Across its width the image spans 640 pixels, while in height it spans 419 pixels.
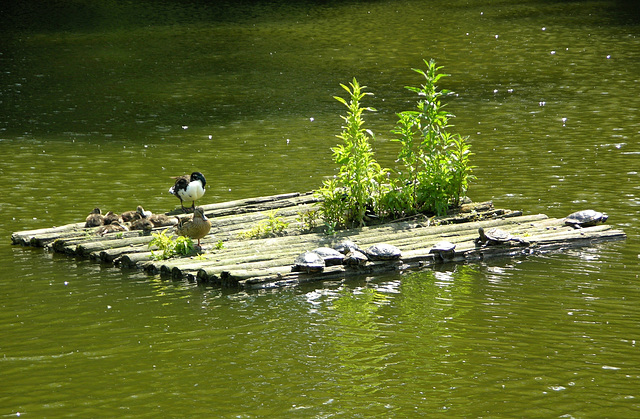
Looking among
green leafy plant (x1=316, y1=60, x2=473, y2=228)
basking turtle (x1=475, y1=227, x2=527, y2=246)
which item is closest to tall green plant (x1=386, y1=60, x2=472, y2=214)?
green leafy plant (x1=316, y1=60, x2=473, y2=228)

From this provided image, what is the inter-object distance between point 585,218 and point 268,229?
5.10 meters

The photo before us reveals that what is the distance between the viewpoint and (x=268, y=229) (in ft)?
41.7

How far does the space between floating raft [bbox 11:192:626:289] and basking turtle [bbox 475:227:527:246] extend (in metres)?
0.08

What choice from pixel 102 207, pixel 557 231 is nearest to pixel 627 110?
pixel 557 231

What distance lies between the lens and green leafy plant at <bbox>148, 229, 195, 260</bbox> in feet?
39.1

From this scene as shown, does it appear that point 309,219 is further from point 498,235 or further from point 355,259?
point 498,235

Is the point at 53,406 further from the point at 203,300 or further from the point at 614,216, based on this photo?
the point at 614,216

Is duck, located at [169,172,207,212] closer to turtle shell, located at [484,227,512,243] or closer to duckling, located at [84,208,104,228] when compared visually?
duckling, located at [84,208,104,228]

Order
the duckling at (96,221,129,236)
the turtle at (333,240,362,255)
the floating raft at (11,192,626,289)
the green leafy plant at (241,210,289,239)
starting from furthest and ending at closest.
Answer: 1. the duckling at (96,221,129,236)
2. the green leafy plant at (241,210,289,239)
3. the turtle at (333,240,362,255)
4. the floating raft at (11,192,626,289)

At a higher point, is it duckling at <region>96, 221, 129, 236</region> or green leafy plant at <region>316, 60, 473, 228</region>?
green leafy plant at <region>316, 60, 473, 228</region>

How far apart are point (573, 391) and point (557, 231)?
5.09m

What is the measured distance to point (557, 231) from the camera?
12.6 meters

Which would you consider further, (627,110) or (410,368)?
(627,110)

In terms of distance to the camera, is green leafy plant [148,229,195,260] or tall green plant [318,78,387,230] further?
tall green plant [318,78,387,230]
